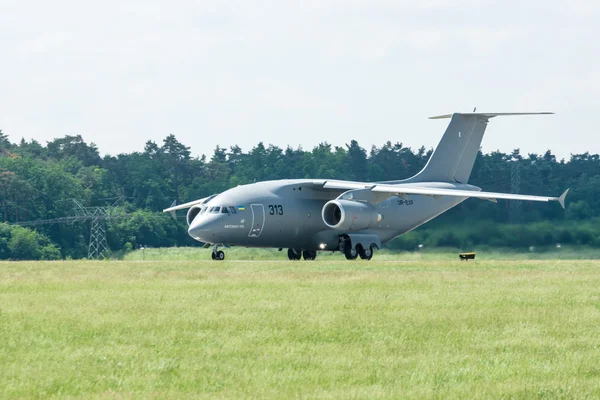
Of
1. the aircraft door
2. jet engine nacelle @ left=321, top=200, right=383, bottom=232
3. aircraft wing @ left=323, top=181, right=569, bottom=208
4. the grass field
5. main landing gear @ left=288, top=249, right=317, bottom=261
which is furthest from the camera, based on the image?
main landing gear @ left=288, top=249, right=317, bottom=261

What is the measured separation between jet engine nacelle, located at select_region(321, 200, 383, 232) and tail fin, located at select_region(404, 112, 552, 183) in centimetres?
578

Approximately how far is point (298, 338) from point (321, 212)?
26098 millimetres

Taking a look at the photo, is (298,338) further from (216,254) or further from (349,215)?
(216,254)

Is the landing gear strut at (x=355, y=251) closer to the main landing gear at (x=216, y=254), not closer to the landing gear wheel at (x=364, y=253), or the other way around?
the landing gear wheel at (x=364, y=253)

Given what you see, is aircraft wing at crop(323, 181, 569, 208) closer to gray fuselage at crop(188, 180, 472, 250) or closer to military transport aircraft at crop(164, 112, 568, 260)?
military transport aircraft at crop(164, 112, 568, 260)

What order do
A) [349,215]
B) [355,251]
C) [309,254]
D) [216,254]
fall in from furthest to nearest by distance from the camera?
1. [309,254]
2. [355,251]
3. [216,254]
4. [349,215]

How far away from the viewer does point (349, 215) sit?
38.7 m

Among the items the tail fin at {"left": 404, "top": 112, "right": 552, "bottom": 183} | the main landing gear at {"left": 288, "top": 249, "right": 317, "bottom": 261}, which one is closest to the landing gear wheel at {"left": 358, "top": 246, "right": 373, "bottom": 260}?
the main landing gear at {"left": 288, "top": 249, "right": 317, "bottom": 261}

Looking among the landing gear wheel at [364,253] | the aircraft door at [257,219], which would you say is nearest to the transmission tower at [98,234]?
the landing gear wheel at [364,253]

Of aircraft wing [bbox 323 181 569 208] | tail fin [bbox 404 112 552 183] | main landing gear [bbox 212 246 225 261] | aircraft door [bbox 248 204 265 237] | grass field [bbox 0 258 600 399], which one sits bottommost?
grass field [bbox 0 258 600 399]

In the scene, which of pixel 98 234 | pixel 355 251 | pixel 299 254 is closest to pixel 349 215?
pixel 355 251

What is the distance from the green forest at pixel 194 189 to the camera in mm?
45125

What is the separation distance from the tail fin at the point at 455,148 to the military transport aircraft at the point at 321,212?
31cm

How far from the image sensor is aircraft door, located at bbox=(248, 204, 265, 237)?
38.4 meters
